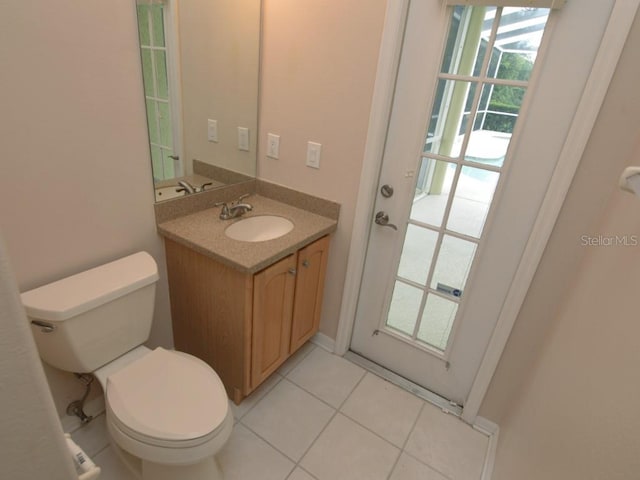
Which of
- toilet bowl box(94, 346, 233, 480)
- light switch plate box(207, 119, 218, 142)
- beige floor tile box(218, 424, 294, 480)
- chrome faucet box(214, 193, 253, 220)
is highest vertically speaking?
light switch plate box(207, 119, 218, 142)

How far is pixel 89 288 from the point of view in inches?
46.6

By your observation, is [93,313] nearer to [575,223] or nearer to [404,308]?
[404,308]

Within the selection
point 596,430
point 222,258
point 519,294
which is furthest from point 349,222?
point 596,430

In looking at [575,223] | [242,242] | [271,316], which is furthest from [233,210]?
[575,223]

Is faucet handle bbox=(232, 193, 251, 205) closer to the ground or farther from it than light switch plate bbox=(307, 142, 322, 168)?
closer to the ground

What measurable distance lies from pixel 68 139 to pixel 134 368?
2.71 ft

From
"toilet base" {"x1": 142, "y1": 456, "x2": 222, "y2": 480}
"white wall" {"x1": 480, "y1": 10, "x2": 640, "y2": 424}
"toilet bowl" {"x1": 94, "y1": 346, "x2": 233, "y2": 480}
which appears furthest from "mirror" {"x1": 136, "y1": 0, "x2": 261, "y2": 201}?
"white wall" {"x1": 480, "y1": 10, "x2": 640, "y2": 424}

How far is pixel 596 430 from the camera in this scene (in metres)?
0.71

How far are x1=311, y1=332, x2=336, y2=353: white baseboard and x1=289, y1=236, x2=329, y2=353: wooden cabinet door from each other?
132 millimetres

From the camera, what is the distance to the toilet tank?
110 cm

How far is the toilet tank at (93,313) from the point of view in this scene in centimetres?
110

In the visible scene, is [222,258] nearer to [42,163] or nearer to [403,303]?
[42,163]

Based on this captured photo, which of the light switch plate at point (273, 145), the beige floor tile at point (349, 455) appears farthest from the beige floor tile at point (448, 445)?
the light switch plate at point (273, 145)

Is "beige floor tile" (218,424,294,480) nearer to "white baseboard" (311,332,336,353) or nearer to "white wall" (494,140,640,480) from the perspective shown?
"white baseboard" (311,332,336,353)
